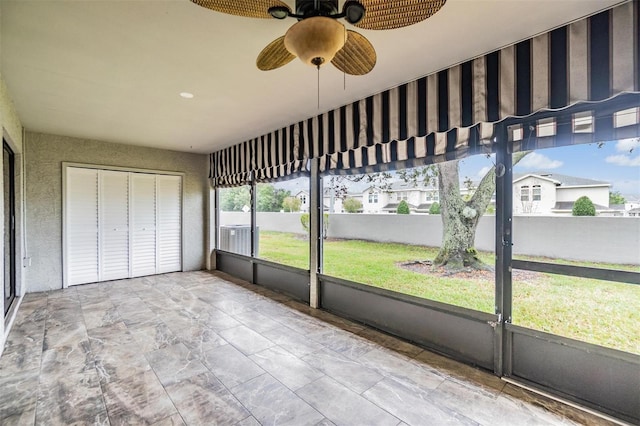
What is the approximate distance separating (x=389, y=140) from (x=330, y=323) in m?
2.24

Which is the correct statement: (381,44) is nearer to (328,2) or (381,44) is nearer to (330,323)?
(328,2)

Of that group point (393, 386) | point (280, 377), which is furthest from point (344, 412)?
point (280, 377)

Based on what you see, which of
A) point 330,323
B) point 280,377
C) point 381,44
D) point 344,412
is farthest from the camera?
point 330,323

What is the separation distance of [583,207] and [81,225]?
694 cm

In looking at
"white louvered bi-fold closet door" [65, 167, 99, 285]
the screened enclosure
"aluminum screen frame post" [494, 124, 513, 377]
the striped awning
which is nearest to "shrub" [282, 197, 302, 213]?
the screened enclosure

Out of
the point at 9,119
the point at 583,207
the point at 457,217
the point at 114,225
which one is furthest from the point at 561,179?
the point at 114,225

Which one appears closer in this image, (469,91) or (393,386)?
(393,386)

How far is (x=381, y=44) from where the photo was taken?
2.25 meters

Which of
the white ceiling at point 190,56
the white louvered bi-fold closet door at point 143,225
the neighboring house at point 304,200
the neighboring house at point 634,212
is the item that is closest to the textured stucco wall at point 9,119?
the white ceiling at point 190,56

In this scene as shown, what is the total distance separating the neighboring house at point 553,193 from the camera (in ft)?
7.43

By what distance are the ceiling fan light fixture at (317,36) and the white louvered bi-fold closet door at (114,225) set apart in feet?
18.2

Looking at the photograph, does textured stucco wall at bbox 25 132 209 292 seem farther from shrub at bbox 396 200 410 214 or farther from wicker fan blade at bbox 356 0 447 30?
wicker fan blade at bbox 356 0 447 30

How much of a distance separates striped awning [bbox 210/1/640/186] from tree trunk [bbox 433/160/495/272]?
0.96 m

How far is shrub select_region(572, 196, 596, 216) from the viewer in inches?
91.1
